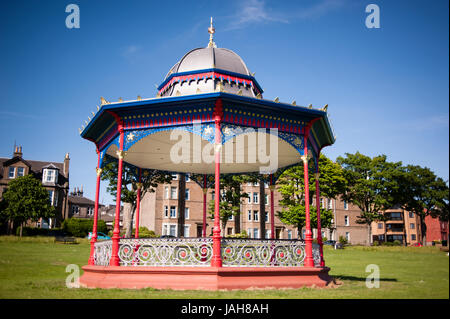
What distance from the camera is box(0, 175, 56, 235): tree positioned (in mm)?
44281

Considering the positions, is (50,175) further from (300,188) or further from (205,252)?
(205,252)

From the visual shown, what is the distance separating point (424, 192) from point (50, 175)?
60.6m

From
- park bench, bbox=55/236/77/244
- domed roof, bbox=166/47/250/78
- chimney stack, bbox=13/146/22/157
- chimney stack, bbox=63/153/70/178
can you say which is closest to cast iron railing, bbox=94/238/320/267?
domed roof, bbox=166/47/250/78

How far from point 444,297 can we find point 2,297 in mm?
11399

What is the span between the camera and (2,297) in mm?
9555

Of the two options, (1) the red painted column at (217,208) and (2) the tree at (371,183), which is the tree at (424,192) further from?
(1) the red painted column at (217,208)

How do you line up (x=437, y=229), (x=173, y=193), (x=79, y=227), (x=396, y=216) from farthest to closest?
(x=396, y=216) < (x=437, y=229) < (x=173, y=193) < (x=79, y=227)

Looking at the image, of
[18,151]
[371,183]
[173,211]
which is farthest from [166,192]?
[371,183]

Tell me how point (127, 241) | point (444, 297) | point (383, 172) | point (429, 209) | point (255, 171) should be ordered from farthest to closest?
1. point (429, 209)
2. point (383, 172)
3. point (255, 171)
4. point (127, 241)
5. point (444, 297)

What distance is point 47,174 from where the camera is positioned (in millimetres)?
59344

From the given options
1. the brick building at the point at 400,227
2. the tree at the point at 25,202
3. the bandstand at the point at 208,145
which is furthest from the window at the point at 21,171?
the brick building at the point at 400,227

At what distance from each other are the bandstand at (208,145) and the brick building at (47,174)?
4582cm
